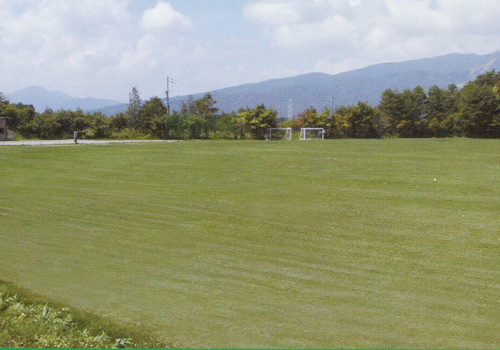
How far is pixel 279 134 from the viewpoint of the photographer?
137 ft

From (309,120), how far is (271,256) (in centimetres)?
3848

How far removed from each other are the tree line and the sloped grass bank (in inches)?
1430

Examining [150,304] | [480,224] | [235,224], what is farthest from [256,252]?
[480,224]

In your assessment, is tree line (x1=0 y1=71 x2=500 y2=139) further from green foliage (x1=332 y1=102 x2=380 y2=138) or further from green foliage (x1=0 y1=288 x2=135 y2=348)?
green foliage (x1=0 y1=288 x2=135 y2=348)

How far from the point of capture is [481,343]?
3494 mm

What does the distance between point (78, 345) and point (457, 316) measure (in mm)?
3084

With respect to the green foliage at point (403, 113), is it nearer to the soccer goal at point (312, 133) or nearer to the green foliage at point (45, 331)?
the soccer goal at point (312, 133)

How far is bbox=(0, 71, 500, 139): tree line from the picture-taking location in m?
38.5

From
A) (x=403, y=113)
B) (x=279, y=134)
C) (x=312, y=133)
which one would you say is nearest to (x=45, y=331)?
(x=279, y=134)

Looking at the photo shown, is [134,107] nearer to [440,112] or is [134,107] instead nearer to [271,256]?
[440,112]

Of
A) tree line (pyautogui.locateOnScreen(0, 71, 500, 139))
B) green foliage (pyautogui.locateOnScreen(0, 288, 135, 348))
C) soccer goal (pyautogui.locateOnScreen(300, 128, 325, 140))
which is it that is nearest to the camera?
green foliage (pyautogui.locateOnScreen(0, 288, 135, 348))

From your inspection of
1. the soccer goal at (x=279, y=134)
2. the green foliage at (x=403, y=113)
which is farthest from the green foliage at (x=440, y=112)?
the soccer goal at (x=279, y=134)

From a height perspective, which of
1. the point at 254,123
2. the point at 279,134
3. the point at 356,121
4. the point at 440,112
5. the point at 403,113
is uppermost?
the point at 440,112

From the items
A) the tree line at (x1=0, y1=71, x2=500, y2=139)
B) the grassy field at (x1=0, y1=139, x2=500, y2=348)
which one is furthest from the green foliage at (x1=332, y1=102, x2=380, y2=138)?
the grassy field at (x1=0, y1=139, x2=500, y2=348)
